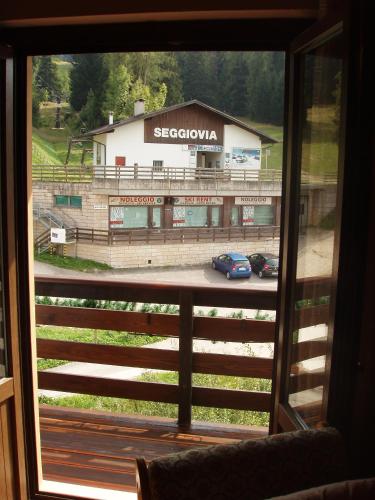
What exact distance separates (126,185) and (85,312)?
753 millimetres

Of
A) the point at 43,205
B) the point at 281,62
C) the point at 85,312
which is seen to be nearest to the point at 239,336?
the point at 85,312

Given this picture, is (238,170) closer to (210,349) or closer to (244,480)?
(210,349)

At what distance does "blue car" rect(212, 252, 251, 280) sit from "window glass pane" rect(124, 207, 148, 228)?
42 centimetres

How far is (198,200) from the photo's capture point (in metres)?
2.40

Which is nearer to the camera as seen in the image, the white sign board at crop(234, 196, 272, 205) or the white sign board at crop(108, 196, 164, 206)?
the white sign board at crop(234, 196, 272, 205)

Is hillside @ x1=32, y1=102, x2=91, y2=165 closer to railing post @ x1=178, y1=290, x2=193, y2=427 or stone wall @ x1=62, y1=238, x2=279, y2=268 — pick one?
stone wall @ x1=62, y1=238, x2=279, y2=268

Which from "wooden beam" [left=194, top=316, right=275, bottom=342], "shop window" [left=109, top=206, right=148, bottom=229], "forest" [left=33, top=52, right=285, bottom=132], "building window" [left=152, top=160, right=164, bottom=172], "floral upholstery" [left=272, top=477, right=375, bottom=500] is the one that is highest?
"forest" [left=33, top=52, right=285, bottom=132]

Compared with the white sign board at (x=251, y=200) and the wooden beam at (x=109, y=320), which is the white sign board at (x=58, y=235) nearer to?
the wooden beam at (x=109, y=320)

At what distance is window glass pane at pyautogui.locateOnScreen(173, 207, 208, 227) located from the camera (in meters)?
2.42

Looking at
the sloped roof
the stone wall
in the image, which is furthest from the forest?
the stone wall

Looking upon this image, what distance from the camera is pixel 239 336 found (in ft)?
8.18

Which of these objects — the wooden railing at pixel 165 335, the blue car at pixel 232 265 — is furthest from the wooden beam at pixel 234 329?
the blue car at pixel 232 265

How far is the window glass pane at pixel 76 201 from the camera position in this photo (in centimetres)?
238

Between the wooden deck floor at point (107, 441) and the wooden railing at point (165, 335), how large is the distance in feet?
0.51
